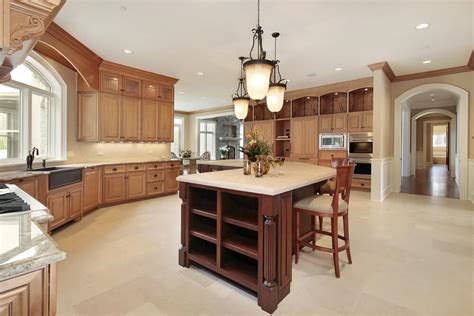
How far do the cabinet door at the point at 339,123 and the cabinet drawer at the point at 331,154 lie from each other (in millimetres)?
536

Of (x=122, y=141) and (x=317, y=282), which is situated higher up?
(x=122, y=141)

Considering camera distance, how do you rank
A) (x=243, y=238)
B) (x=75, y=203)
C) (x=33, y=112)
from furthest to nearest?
(x=33, y=112)
(x=75, y=203)
(x=243, y=238)

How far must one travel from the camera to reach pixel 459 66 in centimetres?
509

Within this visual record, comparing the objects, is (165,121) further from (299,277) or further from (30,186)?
(299,277)

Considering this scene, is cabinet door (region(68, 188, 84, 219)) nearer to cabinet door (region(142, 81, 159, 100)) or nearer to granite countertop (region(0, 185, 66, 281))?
cabinet door (region(142, 81, 159, 100))

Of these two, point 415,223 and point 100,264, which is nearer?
point 100,264

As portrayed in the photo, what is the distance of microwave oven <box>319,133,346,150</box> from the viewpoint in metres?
6.27

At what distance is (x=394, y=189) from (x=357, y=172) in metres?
1.00

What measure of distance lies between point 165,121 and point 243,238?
14.0ft

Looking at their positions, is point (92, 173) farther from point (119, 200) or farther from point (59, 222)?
point (59, 222)

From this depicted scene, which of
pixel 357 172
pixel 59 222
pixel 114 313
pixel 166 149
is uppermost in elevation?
pixel 166 149

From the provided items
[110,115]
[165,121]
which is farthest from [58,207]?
[165,121]

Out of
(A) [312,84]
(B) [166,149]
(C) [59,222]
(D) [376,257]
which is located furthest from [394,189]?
(C) [59,222]

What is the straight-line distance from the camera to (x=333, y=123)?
644 cm
